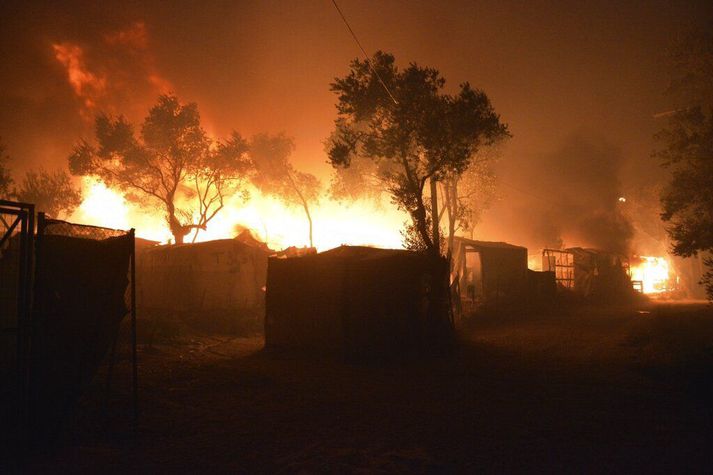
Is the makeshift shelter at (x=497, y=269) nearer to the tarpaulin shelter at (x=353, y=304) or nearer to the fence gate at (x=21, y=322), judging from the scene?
the tarpaulin shelter at (x=353, y=304)

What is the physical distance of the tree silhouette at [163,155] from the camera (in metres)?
35.2

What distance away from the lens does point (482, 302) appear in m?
26.2

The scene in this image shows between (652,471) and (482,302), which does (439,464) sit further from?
(482,302)

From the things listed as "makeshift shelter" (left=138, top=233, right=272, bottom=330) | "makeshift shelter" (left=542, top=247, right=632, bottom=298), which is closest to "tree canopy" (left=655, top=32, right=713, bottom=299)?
"makeshift shelter" (left=542, top=247, right=632, bottom=298)

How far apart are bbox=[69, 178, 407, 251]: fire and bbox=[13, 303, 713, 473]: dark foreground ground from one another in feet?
112

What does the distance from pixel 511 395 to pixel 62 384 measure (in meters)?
7.36

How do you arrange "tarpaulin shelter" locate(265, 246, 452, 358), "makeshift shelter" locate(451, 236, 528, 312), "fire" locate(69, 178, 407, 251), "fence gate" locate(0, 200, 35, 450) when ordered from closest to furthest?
"fence gate" locate(0, 200, 35, 450) → "tarpaulin shelter" locate(265, 246, 452, 358) → "makeshift shelter" locate(451, 236, 528, 312) → "fire" locate(69, 178, 407, 251)

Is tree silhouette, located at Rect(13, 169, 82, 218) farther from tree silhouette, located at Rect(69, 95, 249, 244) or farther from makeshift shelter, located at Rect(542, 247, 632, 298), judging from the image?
makeshift shelter, located at Rect(542, 247, 632, 298)

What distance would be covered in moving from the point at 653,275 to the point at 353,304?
47.5m

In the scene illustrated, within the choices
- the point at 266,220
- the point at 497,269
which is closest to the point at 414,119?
the point at 497,269

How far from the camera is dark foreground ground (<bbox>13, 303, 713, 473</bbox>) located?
5.32m

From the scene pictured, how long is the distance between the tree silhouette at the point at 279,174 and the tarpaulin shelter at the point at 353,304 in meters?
30.0

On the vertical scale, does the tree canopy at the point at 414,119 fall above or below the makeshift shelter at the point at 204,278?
above

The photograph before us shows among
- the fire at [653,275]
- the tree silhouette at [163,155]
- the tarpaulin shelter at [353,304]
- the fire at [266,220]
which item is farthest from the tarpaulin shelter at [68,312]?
the fire at [653,275]
